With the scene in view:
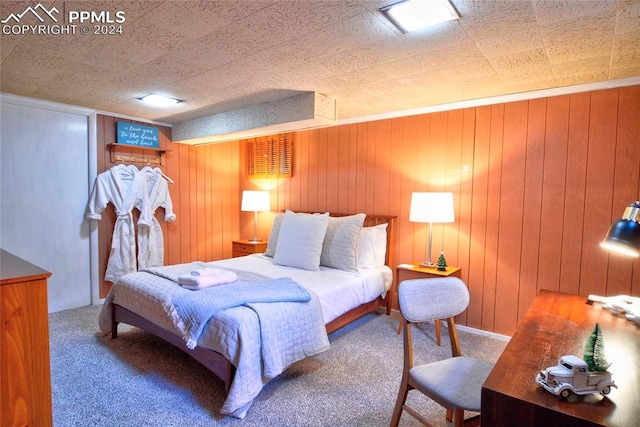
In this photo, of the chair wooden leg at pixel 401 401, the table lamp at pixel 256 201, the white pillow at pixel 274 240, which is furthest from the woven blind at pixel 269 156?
the chair wooden leg at pixel 401 401

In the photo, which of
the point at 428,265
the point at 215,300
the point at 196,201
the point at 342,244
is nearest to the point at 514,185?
the point at 428,265

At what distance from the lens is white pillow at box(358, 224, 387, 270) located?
11.5 feet

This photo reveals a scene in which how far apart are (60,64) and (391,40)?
237 cm

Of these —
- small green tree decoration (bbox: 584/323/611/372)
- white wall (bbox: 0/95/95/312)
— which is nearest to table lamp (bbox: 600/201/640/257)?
small green tree decoration (bbox: 584/323/611/372)

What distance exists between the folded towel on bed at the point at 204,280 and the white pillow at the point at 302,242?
0.80 m

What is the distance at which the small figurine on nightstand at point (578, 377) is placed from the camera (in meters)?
0.98

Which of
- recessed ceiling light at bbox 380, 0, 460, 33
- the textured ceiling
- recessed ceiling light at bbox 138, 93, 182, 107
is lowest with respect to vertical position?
recessed ceiling light at bbox 138, 93, 182, 107

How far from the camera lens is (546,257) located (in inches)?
115

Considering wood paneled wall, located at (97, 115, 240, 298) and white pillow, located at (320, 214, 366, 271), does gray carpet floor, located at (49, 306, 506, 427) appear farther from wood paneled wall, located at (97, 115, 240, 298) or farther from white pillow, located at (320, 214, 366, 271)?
wood paneled wall, located at (97, 115, 240, 298)

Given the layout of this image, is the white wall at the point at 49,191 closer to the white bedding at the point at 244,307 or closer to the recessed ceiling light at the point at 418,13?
the white bedding at the point at 244,307

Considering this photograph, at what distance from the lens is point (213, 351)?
2.13m

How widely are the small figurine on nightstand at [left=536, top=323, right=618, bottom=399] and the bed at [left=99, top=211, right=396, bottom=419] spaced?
149 cm

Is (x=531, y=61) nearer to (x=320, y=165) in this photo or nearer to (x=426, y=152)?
(x=426, y=152)

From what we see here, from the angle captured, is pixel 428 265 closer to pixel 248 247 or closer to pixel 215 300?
pixel 215 300
